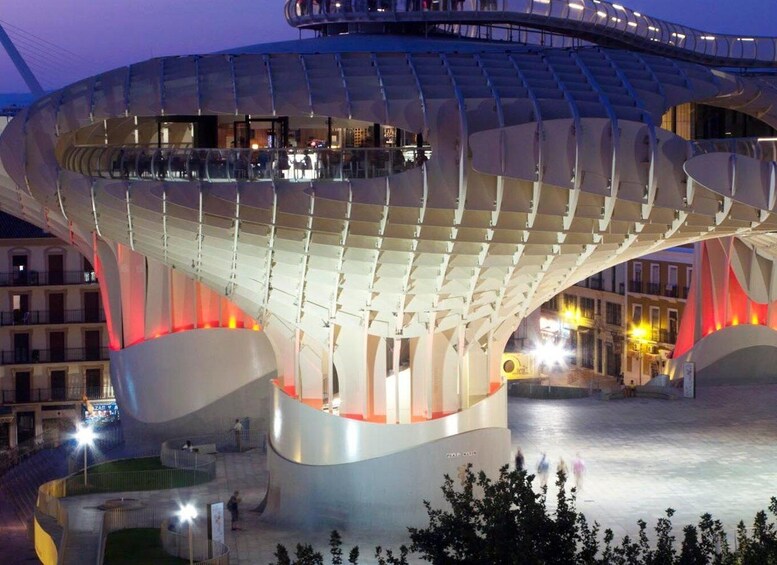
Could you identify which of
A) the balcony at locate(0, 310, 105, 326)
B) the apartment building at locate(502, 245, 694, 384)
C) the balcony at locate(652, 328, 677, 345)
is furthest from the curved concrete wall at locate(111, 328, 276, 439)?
the balcony at locate(652, 328, 677, 345)

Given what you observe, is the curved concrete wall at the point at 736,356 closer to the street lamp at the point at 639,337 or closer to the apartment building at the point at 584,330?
the apartment building at the point at 584,330

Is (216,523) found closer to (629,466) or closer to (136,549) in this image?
(136,549)

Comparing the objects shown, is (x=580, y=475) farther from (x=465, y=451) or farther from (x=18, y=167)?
(x=18, y=167)

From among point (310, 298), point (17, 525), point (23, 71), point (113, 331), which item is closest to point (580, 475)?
point (310, 298)

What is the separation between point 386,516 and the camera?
4069 centimetres

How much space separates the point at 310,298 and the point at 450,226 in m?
5.08

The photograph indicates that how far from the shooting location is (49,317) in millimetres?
75500

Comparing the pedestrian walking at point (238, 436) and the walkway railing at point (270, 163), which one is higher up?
the walkway railing at point (270, 163)

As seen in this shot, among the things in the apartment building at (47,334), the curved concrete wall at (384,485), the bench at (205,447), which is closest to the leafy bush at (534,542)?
the curved concrete wall at (384,485)

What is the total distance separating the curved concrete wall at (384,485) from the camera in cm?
4066

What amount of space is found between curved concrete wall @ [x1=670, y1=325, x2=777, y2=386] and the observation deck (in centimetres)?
1016

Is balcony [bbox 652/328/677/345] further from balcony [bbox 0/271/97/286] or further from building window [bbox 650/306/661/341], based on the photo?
balcony [bbox 0/271/97/286]

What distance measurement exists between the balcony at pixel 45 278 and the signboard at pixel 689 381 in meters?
27.8

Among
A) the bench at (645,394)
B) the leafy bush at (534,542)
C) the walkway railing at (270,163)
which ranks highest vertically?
the walkway railing at (270,163)
